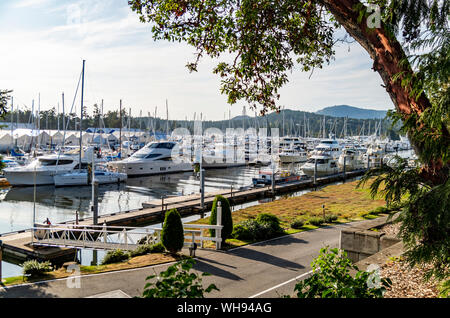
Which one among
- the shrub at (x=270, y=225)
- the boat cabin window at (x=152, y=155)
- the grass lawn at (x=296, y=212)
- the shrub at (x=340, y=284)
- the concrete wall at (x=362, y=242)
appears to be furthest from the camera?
the boat cabin window at (x=152, y=155)

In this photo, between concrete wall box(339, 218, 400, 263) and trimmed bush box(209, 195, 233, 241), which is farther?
trimmed bush box(209, 195, 233, 241)

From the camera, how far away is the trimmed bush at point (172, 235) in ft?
41.0

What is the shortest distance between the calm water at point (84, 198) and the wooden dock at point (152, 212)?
786mm

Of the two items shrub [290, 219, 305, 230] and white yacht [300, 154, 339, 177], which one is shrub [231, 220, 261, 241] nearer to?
shrub [290, 219, 305, 230]

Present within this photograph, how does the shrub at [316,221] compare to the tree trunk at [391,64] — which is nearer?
the tree trunk at [391,64]

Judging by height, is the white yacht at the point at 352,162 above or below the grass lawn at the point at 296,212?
above

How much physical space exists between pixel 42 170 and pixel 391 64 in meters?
44.3

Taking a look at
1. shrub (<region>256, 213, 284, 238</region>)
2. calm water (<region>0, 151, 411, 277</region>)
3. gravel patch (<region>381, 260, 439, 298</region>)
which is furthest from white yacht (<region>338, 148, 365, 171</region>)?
gravel patch (<region>381, 260, 439, 298</region>)

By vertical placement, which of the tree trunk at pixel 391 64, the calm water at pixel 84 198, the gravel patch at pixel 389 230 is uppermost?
the tree trunk at pixel 391 64

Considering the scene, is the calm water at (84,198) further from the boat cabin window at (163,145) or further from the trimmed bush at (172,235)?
the trimmed bush at (172,235)

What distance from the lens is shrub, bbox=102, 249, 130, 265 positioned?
12950mm

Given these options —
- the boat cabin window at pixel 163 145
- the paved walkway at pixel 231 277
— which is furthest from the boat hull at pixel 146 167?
the paved walkway at pixel 231 277

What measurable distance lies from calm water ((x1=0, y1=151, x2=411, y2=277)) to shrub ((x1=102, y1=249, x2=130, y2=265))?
13.5 feet
